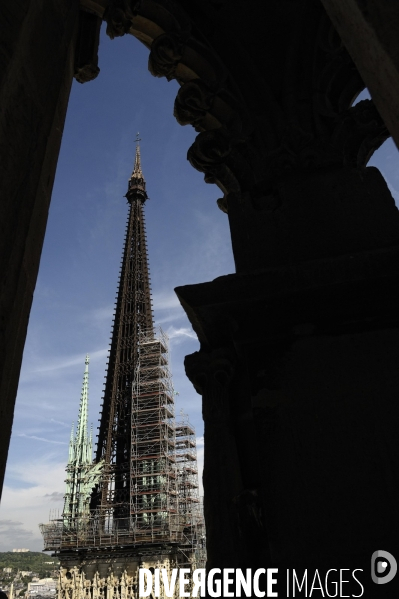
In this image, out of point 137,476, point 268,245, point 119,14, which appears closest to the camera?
point 268,245

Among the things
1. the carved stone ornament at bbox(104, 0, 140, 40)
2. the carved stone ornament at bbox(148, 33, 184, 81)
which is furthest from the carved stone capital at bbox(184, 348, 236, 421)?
the carved stone ornament at bbox(104, 0, 140, 40)

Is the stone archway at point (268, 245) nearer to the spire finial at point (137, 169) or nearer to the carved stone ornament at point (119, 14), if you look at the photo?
the carved stone ornament at point (119, 14)

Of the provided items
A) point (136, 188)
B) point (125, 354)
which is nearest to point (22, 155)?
point (125, 354)

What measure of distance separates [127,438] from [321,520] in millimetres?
36935

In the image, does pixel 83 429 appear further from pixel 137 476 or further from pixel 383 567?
pixel 383 567

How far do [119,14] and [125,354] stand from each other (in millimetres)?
40262

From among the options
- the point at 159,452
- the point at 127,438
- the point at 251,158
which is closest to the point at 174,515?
the point at 159,452

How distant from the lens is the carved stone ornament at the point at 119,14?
223 centimetres

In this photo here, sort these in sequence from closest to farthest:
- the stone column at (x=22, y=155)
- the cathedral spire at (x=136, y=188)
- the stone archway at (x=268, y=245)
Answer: the stone column at (x=22, y=155) < the stone archway at (x=268, y=245) < the cathedral spire at (x=136, y=188)

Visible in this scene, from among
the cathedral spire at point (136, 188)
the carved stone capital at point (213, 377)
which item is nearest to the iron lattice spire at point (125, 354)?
the cathedral spire at point (136, 188)

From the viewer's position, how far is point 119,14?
2.23m

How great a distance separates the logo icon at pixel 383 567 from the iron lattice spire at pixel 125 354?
34384mm

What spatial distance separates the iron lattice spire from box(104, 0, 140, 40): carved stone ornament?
34.3 m

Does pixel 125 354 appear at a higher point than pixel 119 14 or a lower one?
higher
